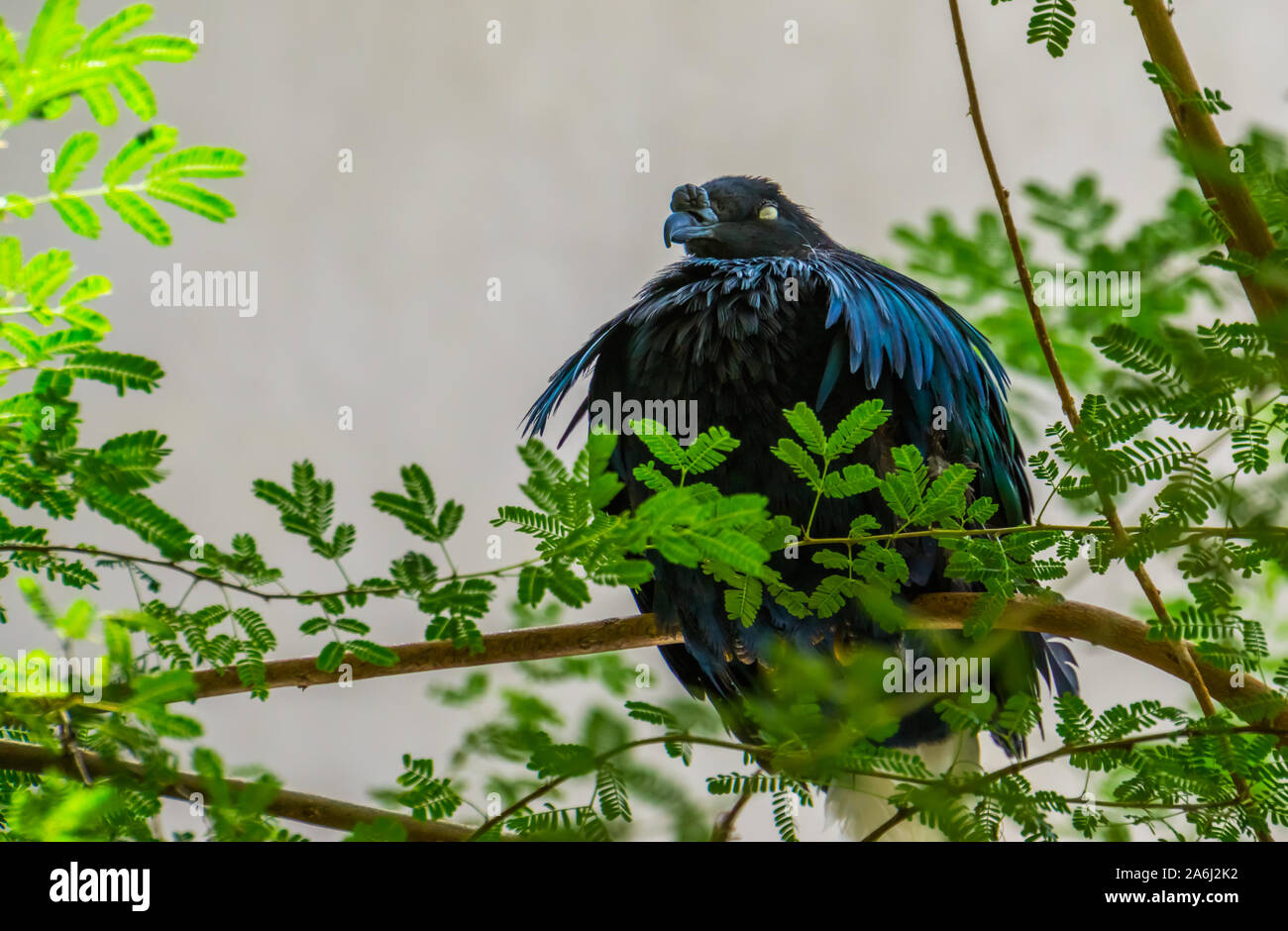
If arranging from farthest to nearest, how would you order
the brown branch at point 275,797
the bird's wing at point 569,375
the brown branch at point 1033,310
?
the bird's wing at point 569,375
the brown branch at point 1033,310
the brown branch at point 275,797

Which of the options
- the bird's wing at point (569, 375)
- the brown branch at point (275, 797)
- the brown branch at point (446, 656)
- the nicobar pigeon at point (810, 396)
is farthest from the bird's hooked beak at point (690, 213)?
the brown branch at point (275, 797)

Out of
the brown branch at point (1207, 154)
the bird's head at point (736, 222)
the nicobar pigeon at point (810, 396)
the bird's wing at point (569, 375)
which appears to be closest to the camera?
the brown branch at point (1207, 154)

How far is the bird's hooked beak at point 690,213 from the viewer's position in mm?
2680

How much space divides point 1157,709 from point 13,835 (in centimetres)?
137

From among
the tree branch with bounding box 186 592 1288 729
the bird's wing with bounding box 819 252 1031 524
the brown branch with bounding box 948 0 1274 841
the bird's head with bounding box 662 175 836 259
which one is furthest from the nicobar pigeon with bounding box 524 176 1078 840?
the brown branch with bounding box 948 0 1274 841

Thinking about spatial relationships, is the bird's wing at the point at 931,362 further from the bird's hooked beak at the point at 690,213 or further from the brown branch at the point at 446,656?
the brown branch at the point at 446,656

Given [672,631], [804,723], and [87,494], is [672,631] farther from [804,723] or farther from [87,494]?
[87,494]

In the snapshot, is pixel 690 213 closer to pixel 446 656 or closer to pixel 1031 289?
pixel 1031 289

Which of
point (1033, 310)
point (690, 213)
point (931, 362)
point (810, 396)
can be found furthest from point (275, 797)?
point (690, 213)

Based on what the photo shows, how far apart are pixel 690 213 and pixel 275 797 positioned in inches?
70.1

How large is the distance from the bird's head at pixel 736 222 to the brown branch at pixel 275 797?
61.6 inches

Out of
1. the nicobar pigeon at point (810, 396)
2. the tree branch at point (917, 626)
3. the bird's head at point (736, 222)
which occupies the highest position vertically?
the bird's head at point (736, 222)

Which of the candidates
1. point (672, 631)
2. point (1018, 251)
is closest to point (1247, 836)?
point (1018, 251)
